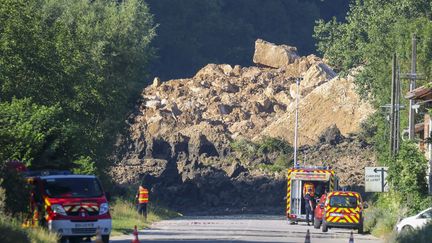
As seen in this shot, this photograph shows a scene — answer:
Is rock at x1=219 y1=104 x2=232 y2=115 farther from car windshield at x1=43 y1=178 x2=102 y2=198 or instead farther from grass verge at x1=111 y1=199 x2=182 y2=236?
car windshield at x1=43 y1=178 x2=102 y2=198

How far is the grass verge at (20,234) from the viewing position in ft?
88.3

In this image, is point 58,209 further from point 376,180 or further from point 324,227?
point 376,180

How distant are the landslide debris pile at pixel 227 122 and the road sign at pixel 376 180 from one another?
22437 millimetres

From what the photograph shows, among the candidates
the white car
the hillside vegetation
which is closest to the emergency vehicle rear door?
the hillside vegetation

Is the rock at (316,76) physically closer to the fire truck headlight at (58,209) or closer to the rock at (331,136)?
the rock at (331,136)

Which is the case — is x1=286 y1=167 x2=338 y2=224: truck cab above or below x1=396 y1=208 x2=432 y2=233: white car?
above

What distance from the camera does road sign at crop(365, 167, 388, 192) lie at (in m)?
52.8

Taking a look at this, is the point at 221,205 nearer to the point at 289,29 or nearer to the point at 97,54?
the point at 97,54

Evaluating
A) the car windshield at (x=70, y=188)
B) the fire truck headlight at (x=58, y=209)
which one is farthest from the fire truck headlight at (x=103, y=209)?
the fire truck headlight at (x=58, y=209)

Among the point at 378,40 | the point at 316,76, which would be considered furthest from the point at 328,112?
the point at 378,40

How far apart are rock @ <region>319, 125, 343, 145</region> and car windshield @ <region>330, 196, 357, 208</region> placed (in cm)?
4590

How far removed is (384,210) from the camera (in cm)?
5084

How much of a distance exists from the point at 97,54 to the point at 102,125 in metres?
3.52

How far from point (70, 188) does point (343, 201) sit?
17.4 m
